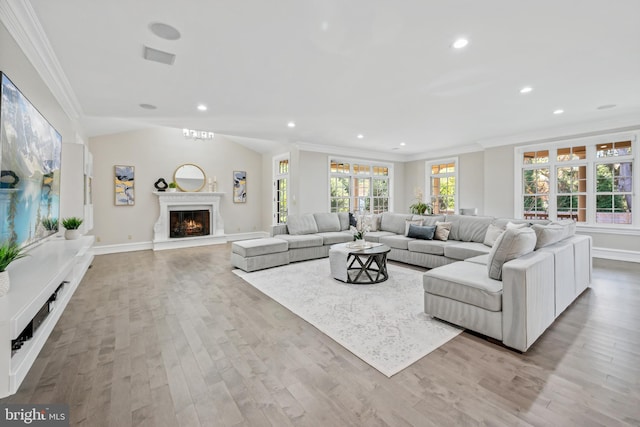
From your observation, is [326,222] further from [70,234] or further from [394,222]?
[70,234]

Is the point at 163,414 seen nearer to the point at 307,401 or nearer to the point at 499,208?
the point at 307,401

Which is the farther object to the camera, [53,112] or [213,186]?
[213,186]

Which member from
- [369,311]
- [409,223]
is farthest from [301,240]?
[369,311]

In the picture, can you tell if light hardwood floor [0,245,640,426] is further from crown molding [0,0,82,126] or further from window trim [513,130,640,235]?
window trim [513,130,640,235]

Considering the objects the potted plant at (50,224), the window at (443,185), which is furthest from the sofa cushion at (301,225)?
the window at (443,185)

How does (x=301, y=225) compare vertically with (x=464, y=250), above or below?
above

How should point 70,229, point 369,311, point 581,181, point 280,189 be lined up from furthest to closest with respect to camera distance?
point 280,189 → point 581,181 → point 70,229 → point 369,311

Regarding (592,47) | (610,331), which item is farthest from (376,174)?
(610,331)

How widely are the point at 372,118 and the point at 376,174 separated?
3.93 meters

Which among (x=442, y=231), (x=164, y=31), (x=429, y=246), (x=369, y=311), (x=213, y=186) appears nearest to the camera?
(x=164, y=31)

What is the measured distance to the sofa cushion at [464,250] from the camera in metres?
4.14

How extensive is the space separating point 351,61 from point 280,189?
5.48 meters

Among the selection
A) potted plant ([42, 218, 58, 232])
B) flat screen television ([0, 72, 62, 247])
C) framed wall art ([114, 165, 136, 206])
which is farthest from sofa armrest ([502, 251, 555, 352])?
framed wall art ([114, 165, 136, 206])

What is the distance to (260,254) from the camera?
4.74 m
